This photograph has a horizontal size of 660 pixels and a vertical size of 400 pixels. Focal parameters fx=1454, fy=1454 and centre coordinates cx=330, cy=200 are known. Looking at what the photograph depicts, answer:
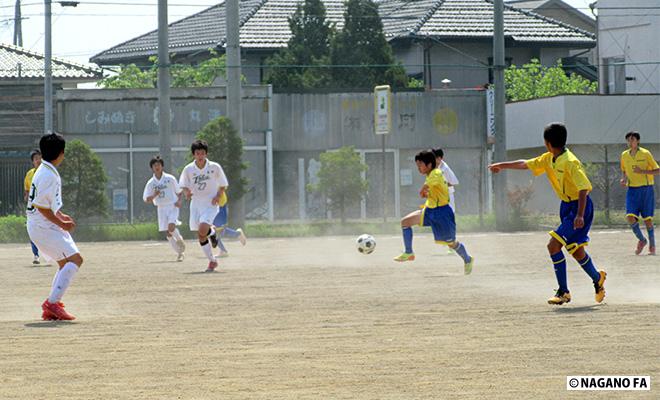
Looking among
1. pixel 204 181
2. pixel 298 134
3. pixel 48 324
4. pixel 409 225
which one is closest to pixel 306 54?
pixel 298 134

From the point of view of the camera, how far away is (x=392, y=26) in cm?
5956

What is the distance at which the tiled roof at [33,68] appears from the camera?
48219 mm

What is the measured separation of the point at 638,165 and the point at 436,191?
499 centimetres

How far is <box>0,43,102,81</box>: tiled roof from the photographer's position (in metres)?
48.2

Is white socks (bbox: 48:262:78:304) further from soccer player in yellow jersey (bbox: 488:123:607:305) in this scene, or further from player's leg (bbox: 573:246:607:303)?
player's leg (bbox: 573:246:607:303)

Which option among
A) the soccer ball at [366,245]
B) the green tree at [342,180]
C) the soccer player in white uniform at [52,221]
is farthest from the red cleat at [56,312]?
the green tree at [342,180]

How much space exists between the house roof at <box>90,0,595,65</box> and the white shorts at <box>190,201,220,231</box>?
35.3 meters

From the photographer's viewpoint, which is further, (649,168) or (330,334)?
(649,168)

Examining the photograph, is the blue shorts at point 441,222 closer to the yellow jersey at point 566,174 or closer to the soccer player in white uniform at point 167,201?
the yellow jersey at point 566,174

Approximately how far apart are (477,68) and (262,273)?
125ft

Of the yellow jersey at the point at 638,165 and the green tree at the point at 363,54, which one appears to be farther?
the green tree at the point at 363,54

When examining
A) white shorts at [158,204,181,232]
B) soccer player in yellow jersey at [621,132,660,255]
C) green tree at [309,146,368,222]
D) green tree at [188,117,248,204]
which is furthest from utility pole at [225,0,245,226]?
soccer player in yellow jersey at [621,132,660,255]

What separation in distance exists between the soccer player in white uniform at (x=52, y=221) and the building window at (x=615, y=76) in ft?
145

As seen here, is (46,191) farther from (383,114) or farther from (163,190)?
(383,114)
